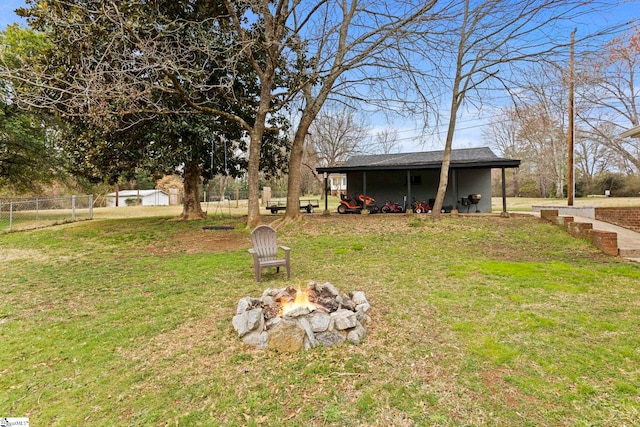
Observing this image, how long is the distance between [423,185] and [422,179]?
0.29 m

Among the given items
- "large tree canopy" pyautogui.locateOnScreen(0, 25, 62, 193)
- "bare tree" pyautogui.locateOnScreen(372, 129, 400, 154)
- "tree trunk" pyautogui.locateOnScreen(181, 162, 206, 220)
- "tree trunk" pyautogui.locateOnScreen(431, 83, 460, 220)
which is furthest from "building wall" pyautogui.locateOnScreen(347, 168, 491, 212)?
"bare tree" pyautogui.locateOnScreen(372, 129, 400, 154)

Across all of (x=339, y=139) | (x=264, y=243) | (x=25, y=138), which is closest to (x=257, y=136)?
(x=264, y=243)

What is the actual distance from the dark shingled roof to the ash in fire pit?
396 inches

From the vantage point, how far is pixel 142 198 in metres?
34.8

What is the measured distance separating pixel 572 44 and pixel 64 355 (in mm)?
10801

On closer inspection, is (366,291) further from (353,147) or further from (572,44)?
Result: (353,147)

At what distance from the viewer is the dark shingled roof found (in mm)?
12008

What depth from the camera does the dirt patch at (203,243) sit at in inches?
330

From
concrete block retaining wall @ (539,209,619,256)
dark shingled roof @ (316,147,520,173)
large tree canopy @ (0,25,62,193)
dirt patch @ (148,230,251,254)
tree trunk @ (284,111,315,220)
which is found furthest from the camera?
large tree canopy @ (0,25,62,193)

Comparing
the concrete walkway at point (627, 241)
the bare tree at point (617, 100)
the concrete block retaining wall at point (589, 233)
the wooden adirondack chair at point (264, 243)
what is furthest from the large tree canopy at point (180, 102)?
the bare tree at point (617, 100)

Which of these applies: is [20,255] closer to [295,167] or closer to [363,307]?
[295,167]

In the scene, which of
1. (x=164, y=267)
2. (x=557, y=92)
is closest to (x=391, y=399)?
(x=164, y=267)

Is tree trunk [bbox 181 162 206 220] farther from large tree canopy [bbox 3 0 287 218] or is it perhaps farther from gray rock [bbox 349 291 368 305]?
gray rock [bbox 349 291 368 305]

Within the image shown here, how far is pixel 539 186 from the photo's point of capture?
32.0m
